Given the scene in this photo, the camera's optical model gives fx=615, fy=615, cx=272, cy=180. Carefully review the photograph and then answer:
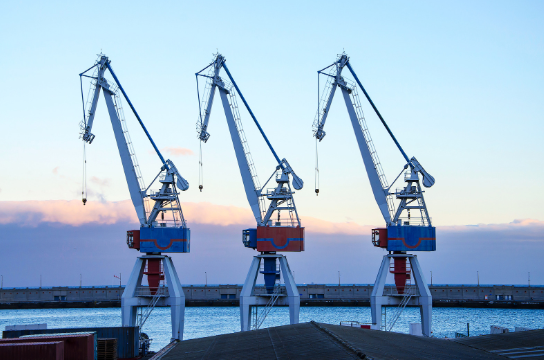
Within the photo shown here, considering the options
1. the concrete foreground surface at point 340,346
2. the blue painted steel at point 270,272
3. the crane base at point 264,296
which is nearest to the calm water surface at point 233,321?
the crane base at point 264,296

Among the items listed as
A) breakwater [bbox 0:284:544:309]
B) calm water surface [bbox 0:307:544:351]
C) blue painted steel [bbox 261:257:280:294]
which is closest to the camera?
blue painted steel [bbox 261:257:280:294]

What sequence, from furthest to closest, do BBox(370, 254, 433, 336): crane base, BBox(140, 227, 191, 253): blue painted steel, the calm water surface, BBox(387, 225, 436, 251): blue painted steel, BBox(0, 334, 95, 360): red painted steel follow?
the calm water surface
BBox(387, 225, 436, 251): blue painted steel
BBox(140, 227, 191, 253): blue painted steel
BBox(370, 254, 433, 336): crane base
BBox(0, 334, 95, 360): red painted steel

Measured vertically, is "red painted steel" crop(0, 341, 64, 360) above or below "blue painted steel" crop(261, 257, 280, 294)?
below

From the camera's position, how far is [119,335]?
52344mm

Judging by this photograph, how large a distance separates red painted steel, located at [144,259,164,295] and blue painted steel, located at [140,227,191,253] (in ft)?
5.28

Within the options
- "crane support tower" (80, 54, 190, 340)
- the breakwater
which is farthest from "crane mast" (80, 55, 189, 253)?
the breakwater

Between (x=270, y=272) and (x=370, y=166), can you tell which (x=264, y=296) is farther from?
(x=370, y=166)

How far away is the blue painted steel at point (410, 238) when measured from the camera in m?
66.3

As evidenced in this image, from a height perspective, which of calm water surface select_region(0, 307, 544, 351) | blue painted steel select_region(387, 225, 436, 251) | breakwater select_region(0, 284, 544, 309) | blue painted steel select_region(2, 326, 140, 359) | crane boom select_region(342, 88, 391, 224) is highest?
crane boom select_region(342, 88, 391, 224)

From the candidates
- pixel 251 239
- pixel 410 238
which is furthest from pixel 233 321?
pixel 410 238

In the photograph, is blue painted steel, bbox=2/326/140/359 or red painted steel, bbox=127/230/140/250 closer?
blue painted steel, bbox=2/326/140/359

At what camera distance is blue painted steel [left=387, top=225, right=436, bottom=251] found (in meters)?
66.3

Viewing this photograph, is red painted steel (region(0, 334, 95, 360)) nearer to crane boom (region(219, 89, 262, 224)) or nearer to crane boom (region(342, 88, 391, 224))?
crane boom (region(219, 89, 262, 224))

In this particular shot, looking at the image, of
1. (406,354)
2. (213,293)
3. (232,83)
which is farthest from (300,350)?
(213,293)
